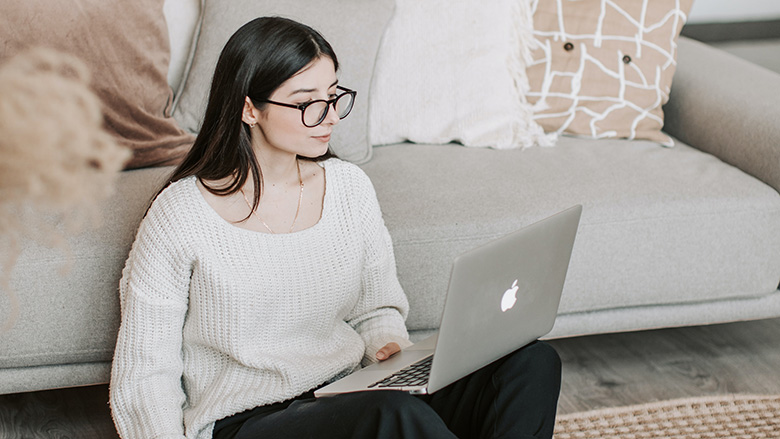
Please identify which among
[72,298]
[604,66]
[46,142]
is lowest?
[72,298]

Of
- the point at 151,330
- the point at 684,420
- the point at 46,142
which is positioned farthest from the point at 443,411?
the point at 46,142

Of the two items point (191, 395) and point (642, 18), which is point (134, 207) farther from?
point (642, 18)

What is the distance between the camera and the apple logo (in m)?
1.09

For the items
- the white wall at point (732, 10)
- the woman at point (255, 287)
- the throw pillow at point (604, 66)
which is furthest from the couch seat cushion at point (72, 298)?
the white wall at point (732, 10)

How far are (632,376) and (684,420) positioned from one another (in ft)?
0.63

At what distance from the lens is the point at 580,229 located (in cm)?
168

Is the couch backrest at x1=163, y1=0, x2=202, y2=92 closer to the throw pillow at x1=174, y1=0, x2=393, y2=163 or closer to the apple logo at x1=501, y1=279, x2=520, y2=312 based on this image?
the throw pillow at x1=174, y1=0, x2=393, y2=163

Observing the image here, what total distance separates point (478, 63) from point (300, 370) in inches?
41.8

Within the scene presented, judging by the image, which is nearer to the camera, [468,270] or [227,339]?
[468,270]

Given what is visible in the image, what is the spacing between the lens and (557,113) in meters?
2.09

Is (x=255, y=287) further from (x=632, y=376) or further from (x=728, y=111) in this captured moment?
(x=728, y=111)

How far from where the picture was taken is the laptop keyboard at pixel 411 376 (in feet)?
Answer: 3.67

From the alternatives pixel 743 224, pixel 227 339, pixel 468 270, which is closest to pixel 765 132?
pixel 743 224

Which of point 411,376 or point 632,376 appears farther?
point 632,376
